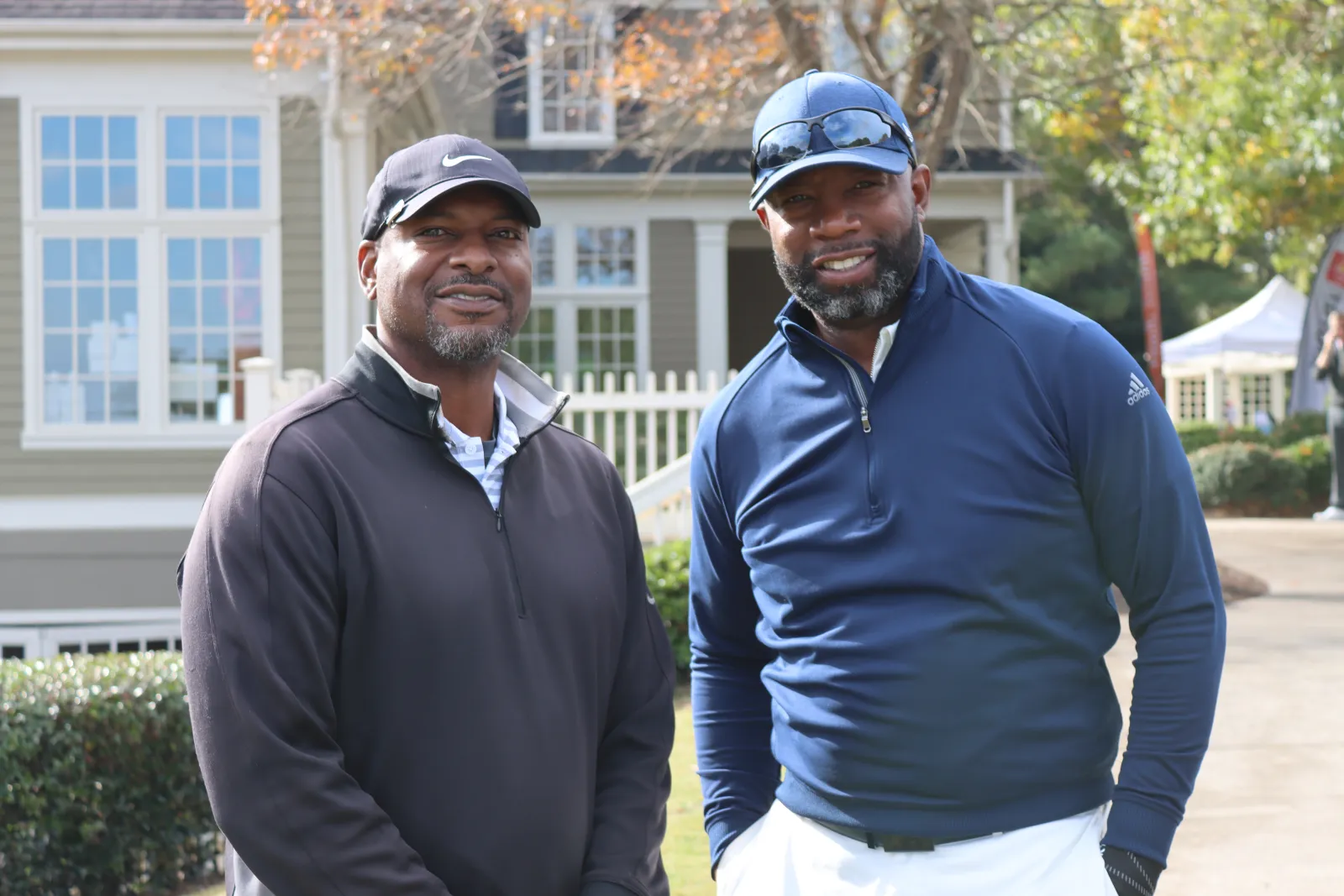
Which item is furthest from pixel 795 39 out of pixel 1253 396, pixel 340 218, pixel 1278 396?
pixel 1253 396

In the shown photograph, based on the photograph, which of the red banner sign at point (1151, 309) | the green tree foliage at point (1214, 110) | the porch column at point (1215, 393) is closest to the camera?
the green tree foliage at point (1214, 110)

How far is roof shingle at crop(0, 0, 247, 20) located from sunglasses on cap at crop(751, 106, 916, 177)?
1017 cm

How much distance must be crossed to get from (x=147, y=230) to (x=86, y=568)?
2878 mm

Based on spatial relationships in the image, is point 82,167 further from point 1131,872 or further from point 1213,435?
point 1213,435

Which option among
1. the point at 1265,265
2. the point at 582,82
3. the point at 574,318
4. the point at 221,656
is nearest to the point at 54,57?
the point at 582,82

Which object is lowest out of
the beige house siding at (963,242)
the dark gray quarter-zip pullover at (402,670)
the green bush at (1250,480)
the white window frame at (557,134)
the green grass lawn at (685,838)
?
the green grass lawn at (685,838)

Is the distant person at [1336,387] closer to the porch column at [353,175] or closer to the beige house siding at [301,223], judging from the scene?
the porch column at [353,175]

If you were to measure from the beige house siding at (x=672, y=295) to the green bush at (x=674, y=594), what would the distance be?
806cm

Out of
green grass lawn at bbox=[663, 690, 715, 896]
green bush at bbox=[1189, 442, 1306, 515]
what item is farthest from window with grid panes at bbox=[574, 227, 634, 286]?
green grass lawn at bbox=[663, 690, 715, 896]

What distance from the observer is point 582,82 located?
561 inches

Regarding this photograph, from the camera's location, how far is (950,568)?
7.57ft

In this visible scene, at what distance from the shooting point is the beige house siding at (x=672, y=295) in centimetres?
1678

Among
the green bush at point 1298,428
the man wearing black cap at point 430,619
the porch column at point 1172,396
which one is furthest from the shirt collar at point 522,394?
the porch column at point 1172,396

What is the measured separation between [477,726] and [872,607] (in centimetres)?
69
